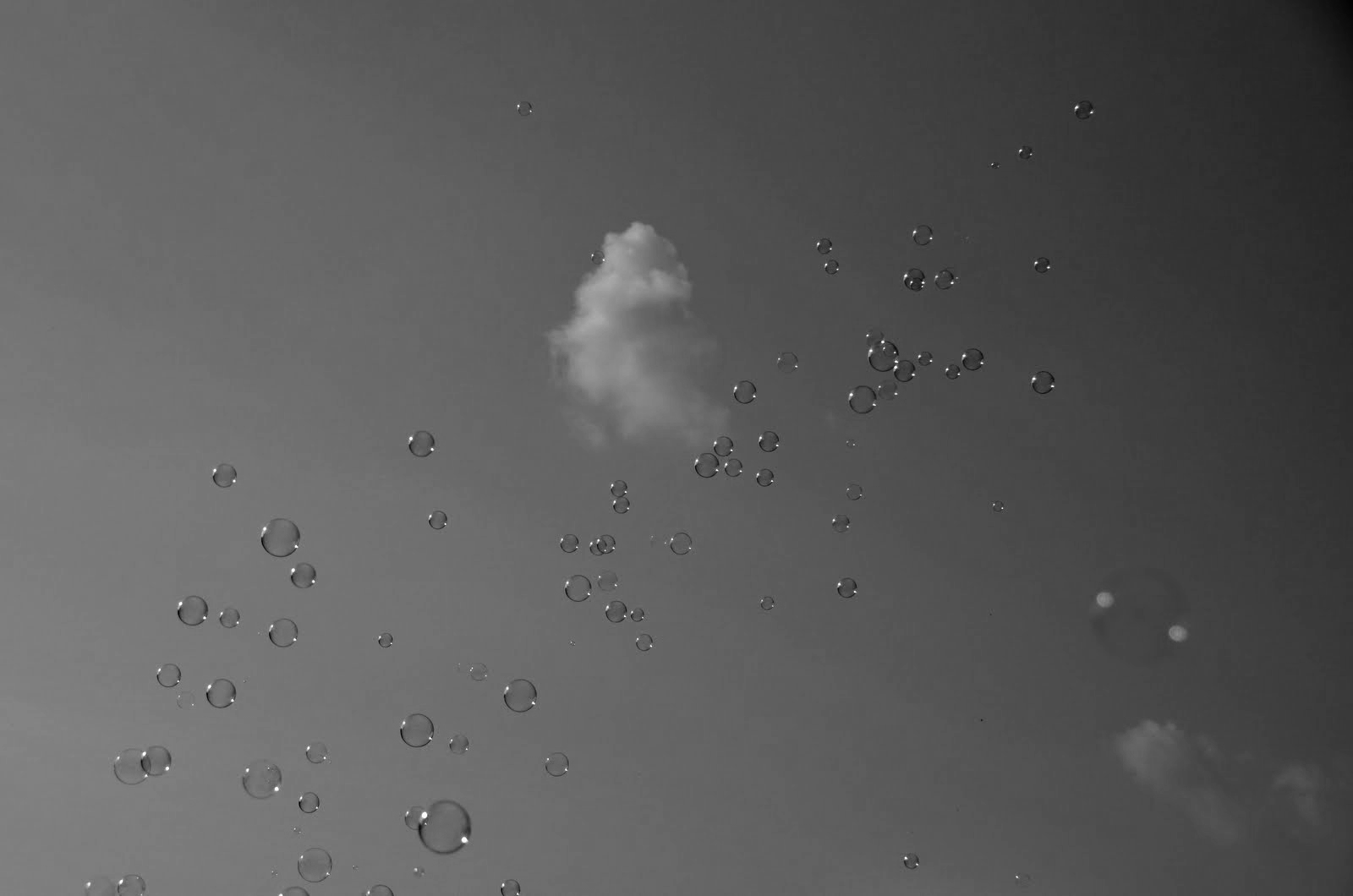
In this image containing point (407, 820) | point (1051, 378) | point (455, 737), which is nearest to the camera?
point (407, 820)

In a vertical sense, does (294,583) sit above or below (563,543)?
below

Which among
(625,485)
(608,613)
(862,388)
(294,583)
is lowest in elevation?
(294,583)

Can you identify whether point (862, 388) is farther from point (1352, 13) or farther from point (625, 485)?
point (1352, 13)

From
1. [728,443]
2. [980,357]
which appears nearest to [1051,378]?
[980,357]

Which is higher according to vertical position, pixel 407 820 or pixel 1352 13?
pixel 1352 13

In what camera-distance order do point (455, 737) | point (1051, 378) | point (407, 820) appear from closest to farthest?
point (407, 820) < point (455, 737) < point (1051, 378)

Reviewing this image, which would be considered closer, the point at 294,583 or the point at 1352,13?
the point at 294,583

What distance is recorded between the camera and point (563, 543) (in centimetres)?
1309

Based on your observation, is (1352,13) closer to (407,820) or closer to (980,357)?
(980,357)

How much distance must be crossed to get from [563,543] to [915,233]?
5.59m

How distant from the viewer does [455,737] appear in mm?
12555

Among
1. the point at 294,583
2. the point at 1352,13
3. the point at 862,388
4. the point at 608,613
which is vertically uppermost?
the point at 1352,13

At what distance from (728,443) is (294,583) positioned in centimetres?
532

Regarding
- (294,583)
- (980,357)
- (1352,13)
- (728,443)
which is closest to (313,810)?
(294,583)
